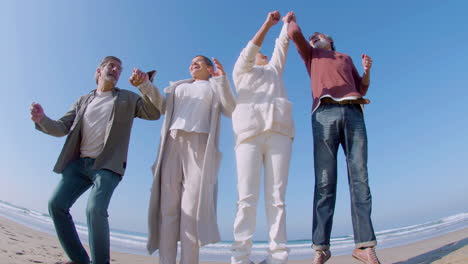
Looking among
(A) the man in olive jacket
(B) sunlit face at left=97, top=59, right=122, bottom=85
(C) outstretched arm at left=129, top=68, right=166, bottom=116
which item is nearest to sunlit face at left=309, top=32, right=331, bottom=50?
(C) outstretched arm at left=129, top=68, right=166, bottom=116

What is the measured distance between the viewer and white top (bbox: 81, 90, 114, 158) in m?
3.41

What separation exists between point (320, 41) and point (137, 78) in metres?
2.73

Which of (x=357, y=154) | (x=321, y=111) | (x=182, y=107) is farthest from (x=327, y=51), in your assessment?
(x=182, y=107)

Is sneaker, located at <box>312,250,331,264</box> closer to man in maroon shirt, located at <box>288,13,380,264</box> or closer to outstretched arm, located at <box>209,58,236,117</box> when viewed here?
man in maroon shirt, located at <box>288,13,380,264</box>

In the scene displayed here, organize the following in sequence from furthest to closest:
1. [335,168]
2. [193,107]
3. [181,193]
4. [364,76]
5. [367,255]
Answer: [364,76], [193,107], [181,193], [335,168], [367,255]

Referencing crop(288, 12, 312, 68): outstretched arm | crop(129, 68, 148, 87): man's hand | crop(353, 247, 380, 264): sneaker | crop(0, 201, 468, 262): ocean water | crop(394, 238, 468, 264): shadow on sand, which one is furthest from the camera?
crop(0, 201, 468, 262): ocean water

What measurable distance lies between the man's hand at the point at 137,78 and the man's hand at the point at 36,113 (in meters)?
1.27

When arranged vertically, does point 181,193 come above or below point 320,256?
above

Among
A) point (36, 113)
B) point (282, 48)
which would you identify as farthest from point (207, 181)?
point (36, 113)

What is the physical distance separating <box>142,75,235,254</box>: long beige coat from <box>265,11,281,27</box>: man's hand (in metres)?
0.91

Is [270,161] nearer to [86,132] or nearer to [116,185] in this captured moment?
[116,185]

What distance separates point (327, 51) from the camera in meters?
3.88

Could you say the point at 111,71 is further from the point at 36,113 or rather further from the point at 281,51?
the point at 281,51

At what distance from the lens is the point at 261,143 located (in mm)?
3258
